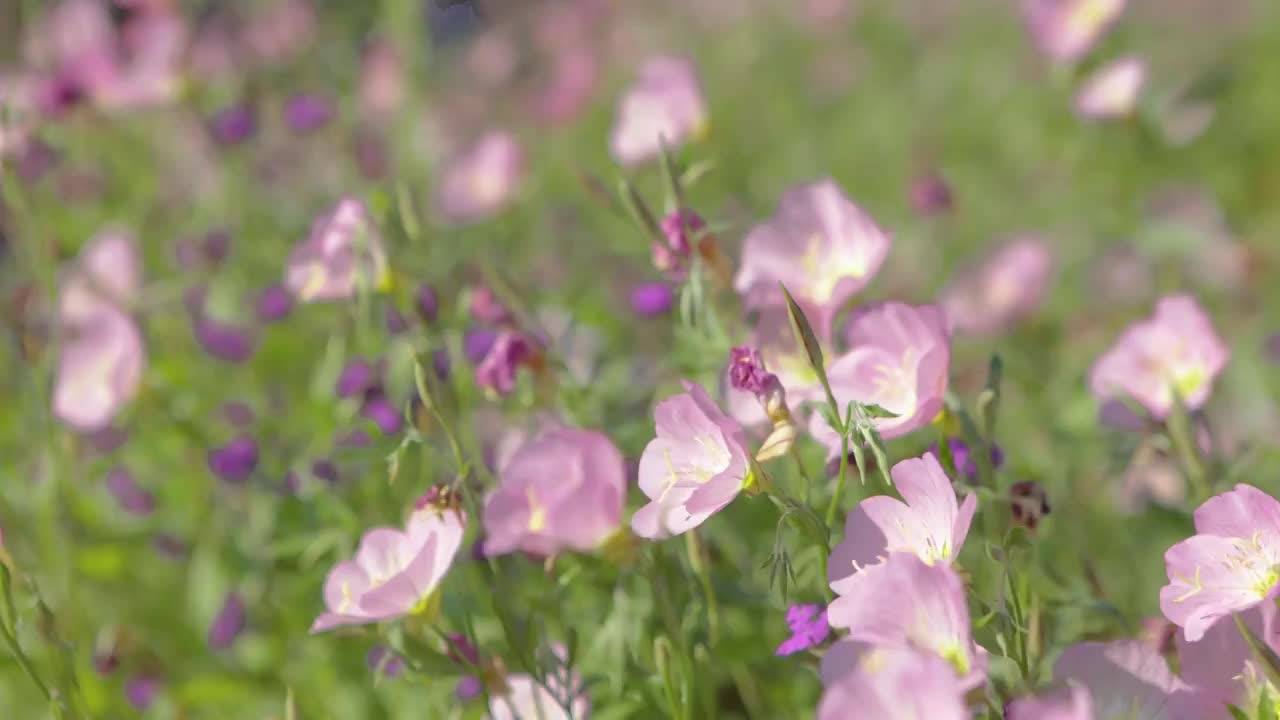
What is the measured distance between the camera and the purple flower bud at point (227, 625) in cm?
215

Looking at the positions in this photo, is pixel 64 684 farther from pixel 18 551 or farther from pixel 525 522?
pixel 18 551

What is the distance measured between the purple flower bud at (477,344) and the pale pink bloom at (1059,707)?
124cm

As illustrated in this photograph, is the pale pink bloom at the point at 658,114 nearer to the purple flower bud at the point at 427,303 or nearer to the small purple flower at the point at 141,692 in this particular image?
the purple flower bud at the point at 427,303

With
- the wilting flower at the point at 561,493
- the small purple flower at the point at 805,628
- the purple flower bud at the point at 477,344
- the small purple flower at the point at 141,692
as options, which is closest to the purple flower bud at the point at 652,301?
the purple flower bud at the point at 477,344

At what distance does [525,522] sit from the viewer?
146cm

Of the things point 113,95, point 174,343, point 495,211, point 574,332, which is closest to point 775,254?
point 574,332

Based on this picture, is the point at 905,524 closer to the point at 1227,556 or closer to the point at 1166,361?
the point at 1227,556

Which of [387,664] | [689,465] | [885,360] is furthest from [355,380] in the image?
[885,360]

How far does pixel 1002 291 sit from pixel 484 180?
50.5 inches

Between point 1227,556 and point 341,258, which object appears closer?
point 1227,556

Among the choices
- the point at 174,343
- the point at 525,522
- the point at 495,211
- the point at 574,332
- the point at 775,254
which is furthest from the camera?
the point at 495,211

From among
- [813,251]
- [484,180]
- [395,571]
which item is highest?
[813,251]

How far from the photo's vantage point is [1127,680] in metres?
1.20

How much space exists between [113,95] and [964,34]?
3595 mm
